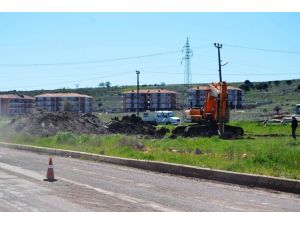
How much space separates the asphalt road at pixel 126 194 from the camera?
10898 mm

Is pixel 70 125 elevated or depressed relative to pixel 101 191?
elevated

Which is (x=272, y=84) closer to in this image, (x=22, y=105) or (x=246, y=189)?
(x=22, y=105)

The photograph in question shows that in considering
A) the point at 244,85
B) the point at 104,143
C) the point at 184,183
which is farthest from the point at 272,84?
the point at 184,183

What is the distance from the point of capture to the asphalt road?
35.8ft

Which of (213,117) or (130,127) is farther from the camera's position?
(130,127)

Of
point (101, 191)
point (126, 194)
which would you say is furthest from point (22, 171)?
point (126, 194)

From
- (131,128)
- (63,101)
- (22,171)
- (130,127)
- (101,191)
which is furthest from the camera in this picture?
(63,101)

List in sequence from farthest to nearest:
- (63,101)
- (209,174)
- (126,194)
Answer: (63,101) → (209,174) → (126,194)

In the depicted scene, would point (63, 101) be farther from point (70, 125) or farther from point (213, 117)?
point (213, 117)

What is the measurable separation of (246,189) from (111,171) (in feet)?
20.4

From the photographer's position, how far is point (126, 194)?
12805 millimetres

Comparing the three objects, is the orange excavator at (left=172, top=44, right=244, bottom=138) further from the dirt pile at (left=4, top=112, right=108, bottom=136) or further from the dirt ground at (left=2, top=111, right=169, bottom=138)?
the dirt pile at (left=4, top=112, right=108, bottom=136)

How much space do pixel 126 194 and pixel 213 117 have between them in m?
29.1

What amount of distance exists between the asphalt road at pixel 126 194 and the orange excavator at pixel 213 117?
22113mm
